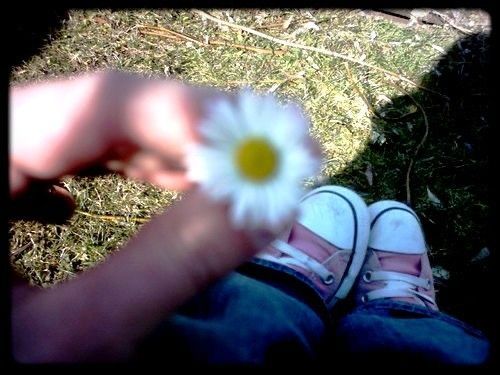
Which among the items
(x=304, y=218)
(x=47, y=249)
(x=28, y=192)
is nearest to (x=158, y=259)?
(x=28, y=192)

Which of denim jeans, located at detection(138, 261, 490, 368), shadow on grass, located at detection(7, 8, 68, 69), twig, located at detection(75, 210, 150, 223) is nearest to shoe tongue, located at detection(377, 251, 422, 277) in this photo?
denim jeans, located at detection(138, 261, 490, 368)

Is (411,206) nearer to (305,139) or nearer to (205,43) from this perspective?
(205,43)

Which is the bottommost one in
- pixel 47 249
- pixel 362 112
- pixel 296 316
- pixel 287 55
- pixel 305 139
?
pixel 47 249

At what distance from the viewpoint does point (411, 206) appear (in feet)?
4.32

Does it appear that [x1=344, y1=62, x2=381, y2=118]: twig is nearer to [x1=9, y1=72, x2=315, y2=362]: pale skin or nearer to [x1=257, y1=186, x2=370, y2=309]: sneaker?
[x1=257, y1=186, x2=370, y2=309]: sneaker

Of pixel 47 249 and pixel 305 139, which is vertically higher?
pixel 305 139

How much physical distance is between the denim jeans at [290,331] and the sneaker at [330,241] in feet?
0.24

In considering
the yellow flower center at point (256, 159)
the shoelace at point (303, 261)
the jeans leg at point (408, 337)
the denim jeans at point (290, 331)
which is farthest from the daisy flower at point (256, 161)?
the shoelace at point (303, 261)

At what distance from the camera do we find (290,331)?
882mm

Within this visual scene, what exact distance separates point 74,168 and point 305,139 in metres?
0.30

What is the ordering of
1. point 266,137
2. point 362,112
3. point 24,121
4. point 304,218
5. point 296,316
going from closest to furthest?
point 266,137 → point 24,121 → point 296,316 → point 304,218 → point 362,112

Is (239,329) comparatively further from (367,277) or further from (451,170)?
(451,170)

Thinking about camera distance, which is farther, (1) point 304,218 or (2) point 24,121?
(1) point 304,218

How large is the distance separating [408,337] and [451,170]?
0.53m
